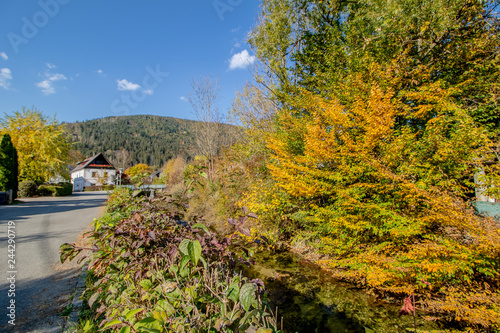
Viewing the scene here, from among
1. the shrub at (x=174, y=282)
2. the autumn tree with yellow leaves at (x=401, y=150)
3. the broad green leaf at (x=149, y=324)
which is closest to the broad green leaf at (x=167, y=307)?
the shrub at (x=174, y=282)

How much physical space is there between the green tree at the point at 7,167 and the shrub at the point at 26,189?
3.76 metres

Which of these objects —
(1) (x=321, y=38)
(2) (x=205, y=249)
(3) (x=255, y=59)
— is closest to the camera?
(2) (x=205, y=249)

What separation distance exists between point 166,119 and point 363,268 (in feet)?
454

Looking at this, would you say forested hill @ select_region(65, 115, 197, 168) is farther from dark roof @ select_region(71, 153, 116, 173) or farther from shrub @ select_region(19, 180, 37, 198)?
shrub @ select_region(19, 180, 37, 198)

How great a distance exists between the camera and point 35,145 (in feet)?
63.9

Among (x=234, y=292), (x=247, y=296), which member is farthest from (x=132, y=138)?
(x=247, y=296)

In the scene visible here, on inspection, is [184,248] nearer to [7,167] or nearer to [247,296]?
[247,296]

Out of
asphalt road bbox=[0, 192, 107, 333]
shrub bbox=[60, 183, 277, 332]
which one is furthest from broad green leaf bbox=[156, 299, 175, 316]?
asphalt road bbox=[0, 192, 107, 333]

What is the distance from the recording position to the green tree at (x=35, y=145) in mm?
18984

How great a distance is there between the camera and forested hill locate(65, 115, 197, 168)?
270 ft

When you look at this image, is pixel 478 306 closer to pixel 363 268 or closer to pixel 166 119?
pixel 363 268

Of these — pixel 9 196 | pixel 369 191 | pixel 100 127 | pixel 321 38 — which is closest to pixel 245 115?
pixel 321 38

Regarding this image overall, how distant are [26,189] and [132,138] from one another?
9268 centimetres

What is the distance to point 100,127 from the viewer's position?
353ft
